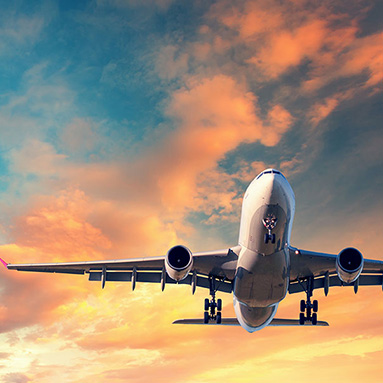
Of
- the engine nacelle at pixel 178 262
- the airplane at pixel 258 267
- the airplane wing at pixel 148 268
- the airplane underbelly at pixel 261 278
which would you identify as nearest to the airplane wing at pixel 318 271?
the airplane at pixel 258 267

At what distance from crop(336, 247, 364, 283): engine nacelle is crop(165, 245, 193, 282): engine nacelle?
657 centimetres

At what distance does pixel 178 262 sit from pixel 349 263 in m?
7.58

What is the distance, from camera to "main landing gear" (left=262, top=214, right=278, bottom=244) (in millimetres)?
17344

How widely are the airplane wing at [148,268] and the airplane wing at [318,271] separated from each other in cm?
320

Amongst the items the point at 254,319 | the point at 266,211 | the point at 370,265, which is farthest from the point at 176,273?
the point at 370,265

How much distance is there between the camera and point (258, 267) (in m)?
19.3

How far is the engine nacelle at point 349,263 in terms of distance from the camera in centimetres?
1959

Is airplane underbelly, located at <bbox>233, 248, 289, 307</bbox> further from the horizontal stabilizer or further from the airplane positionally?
the horizontal stabilizer

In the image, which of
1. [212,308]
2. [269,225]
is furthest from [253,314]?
[269,225]

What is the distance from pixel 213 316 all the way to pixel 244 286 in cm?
422

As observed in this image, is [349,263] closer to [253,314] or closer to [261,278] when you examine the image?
[261,278]

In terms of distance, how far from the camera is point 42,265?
2373 cm

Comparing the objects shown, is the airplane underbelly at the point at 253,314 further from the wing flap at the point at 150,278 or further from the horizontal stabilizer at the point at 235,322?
the wing flap at the point at 150,278

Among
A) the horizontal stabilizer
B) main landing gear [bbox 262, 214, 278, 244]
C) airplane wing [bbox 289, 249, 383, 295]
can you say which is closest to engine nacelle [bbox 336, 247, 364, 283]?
airplane wing [bbox 289, 249, 383, 295]
